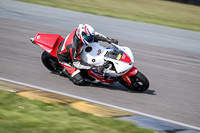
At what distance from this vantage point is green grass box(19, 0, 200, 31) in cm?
1888

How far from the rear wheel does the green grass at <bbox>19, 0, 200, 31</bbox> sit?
1042 cm

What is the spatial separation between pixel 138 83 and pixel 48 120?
3.32 m

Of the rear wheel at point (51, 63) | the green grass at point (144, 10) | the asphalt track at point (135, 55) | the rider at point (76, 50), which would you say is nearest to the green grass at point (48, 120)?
the asphalt track at point (135, 55)

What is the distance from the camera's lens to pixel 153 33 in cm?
1544

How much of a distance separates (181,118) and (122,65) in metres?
1.90

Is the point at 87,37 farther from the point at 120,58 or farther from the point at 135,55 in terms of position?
the point at 135,55

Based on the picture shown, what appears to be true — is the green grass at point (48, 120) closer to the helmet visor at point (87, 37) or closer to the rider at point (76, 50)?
the rider at point (76, 50)

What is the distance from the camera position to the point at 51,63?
8.80 metres

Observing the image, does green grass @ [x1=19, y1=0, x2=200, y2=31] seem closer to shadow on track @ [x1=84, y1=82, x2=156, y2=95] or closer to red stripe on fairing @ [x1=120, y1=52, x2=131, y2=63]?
shadow on track @ [x1=84, y1=82, x2=156, y2=95]

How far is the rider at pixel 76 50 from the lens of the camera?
301 inches

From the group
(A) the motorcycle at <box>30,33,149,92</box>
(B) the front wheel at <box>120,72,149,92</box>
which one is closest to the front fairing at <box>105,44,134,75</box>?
(A) the motorcycle at <box>30,33,149,92</box>

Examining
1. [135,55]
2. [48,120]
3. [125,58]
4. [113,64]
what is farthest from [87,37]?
[135,55]

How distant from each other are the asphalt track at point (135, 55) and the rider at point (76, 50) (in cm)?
31

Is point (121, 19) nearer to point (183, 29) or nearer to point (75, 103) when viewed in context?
point (183, 29)
